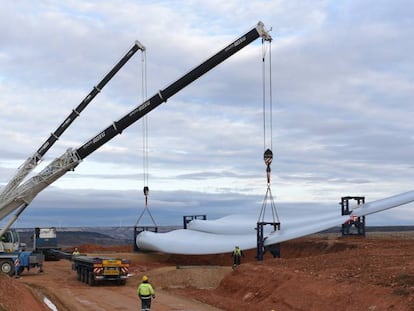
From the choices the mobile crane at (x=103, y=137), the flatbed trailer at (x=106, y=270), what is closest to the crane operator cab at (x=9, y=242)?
the mobile crane at (x=103, y=137)

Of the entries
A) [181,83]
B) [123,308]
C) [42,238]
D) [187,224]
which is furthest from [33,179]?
[187,224]

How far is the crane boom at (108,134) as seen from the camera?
32531 mm

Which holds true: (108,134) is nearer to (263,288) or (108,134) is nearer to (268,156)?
(268,156)

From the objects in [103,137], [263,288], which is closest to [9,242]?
[103,137]

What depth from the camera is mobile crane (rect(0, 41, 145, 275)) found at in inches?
1315

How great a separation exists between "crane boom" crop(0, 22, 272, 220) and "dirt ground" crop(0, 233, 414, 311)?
5.16 meters

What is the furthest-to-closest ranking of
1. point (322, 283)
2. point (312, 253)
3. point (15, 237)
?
point (312, 253)
point (15, 237)
point (322, 283)

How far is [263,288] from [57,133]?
20806 mm

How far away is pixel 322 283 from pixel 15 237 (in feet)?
84.1

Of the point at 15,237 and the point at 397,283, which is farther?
the point at 15,237

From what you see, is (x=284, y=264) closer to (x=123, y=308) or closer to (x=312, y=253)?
(x=123, y=308)

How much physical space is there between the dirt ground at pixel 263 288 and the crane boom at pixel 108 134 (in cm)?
516

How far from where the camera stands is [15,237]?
1636 inches

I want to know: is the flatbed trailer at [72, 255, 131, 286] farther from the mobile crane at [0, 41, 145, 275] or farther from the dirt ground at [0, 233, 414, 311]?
the mobile crane at [0, 41, 145, 275]
